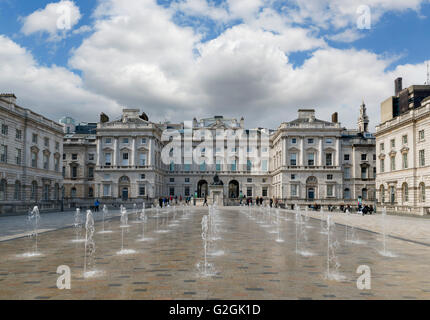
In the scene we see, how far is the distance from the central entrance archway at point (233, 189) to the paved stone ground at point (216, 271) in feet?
235

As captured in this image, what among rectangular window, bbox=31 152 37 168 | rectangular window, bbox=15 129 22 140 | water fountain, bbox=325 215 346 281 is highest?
rectangular window, bbox=15 129 22 140

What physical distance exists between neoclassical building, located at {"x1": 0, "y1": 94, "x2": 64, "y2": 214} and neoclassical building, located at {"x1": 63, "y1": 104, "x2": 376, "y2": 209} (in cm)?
1842

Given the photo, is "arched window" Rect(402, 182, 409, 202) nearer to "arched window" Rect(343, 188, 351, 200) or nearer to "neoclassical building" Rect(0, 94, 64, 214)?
"arched window" Rect(343, 188, 351, 200)

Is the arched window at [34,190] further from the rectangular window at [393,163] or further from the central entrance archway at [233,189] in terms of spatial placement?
the rectangular window at [393,163]

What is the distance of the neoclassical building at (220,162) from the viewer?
74.6 m

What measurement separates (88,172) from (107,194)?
11.1m

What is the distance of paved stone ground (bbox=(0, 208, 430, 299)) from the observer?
7.80m

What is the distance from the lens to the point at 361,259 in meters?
12.2

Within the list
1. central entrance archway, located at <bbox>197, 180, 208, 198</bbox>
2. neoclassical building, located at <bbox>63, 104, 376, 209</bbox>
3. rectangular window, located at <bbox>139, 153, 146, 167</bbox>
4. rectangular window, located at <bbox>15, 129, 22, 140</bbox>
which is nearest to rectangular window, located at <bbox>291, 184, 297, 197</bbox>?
neoclassical building, located at <bbox>63, 104, 376, 209</bbox>

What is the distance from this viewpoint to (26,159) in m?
47.2

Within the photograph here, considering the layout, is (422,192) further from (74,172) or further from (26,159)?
(74,172)

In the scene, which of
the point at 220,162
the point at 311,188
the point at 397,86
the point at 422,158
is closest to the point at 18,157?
the point at 220,162

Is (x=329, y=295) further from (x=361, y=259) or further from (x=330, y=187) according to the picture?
(x=330, y=187)
